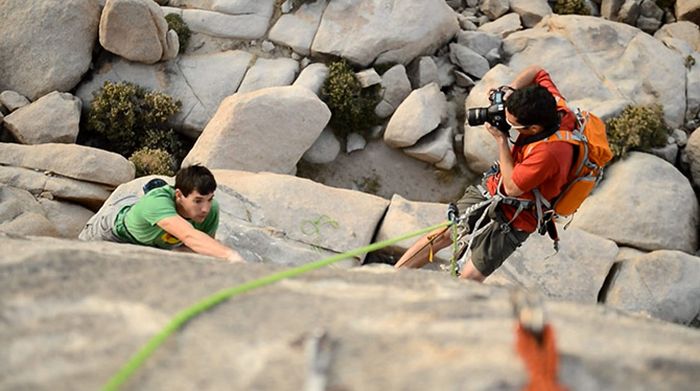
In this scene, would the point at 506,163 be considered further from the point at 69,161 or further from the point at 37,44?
the point at 37,44

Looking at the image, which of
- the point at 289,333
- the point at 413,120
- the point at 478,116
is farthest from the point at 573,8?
the point at 289,333

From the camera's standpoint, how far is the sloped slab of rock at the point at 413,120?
14.8 metres

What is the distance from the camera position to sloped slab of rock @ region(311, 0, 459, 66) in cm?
1534

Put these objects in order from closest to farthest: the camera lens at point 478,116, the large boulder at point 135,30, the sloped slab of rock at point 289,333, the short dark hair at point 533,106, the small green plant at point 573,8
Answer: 1. the sloped slab of rock at point 289,333
2. the short dark hair at point 533,106
3. the camera lens at point 478,116
4. the large boulder at point 135,30
5. the small green plant at point 573,8

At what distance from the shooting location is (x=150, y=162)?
13000 mm

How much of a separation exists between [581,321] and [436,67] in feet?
43.2

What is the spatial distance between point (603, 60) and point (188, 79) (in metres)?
11.2

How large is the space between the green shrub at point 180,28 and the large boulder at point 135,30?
0.65 meters

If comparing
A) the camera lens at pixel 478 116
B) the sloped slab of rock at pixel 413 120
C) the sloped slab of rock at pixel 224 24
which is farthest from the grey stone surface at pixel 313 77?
the camera lens at pixel 478 116

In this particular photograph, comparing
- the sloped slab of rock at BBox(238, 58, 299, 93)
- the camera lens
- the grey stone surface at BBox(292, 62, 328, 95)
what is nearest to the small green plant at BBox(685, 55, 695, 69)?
the grey stone surface at BBox(292, 62, 328, 95)

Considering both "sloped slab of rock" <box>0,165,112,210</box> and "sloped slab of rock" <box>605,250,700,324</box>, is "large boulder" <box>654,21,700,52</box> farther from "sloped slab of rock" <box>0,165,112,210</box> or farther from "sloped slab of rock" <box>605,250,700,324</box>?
"sloped slab of rock" <box>0,165,112,210</box>

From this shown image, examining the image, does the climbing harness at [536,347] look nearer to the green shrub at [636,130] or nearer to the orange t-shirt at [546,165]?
the orange t-shirt at [546,165]

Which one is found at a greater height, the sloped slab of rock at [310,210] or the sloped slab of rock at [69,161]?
the sloped slab of rock at [69,161]

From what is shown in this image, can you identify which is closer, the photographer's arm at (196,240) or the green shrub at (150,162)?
the photographer's arm at (196,240)
